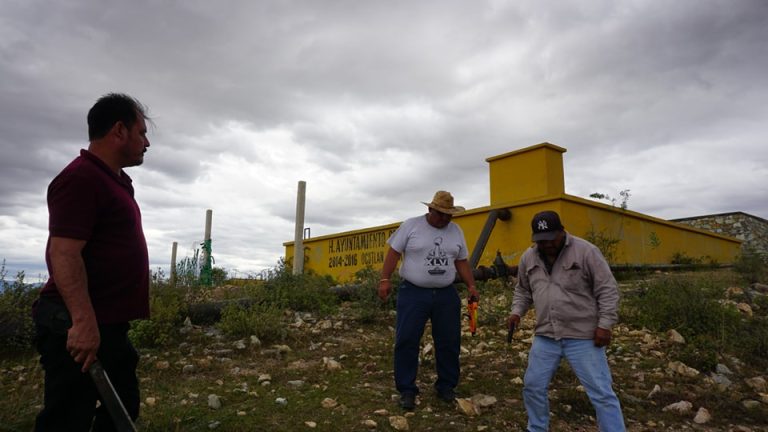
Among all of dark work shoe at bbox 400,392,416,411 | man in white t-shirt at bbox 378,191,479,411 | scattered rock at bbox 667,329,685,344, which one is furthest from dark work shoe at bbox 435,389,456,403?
scattered rock at bbox 667,329,685,344

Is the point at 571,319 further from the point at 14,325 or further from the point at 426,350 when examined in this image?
the point at 14,325

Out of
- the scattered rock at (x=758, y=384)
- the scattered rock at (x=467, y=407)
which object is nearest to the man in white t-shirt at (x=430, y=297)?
the scattered rock at (x=467, y=407)

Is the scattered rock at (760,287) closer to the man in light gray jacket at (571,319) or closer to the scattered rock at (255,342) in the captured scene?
the man in light gray jacket at (571,319)

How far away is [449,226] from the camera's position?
4.62m

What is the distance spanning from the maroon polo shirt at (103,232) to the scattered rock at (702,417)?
4.01 m

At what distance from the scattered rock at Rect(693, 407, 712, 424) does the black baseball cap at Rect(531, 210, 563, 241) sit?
6.52 feet

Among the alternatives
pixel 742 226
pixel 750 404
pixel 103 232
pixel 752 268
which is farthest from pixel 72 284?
pixel 742 226

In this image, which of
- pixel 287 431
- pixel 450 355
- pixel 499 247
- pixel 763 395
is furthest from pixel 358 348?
pixel 499 247

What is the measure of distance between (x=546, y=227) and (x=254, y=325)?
4.21 metres

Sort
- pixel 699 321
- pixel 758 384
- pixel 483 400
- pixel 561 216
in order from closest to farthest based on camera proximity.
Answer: pixel 483 400 < pixel 758 384 < pixel 699 321 < pixel 561 216

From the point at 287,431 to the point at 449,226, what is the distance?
216 cm

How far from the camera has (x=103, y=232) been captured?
241 centimetres

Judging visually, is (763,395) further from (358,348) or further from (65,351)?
(65,351)

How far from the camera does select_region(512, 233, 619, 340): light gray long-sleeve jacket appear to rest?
327 centimetres
